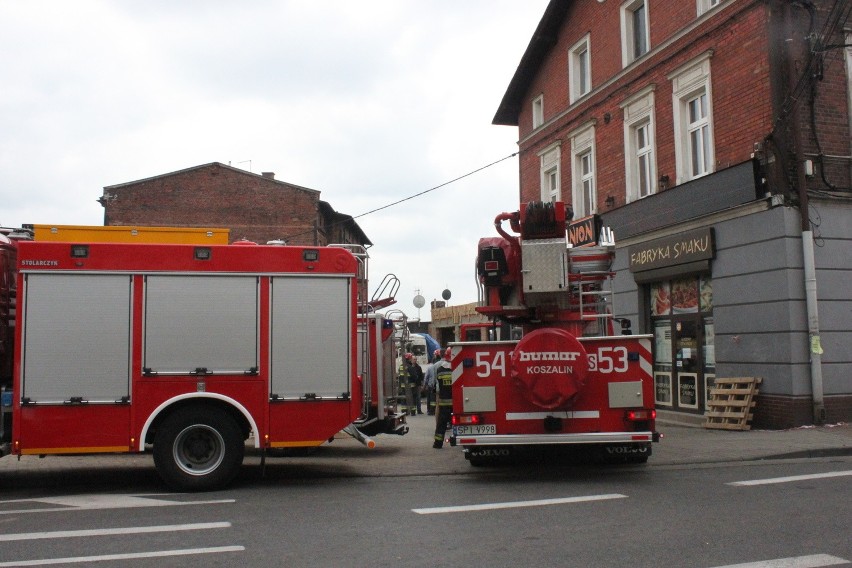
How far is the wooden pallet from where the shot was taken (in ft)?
45.9

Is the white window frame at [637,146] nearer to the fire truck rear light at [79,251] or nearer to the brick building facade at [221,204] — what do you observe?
the fire truck rear light at [79,251]

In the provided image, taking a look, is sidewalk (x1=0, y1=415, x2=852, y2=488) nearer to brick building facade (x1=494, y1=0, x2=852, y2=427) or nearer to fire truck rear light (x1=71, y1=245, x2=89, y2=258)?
brick building facade (x1=494, y1=0, x2=852, y2=427)

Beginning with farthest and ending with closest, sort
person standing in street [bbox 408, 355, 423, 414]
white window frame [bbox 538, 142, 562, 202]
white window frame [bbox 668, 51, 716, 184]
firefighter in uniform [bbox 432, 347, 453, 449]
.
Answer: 1. white window frame [bbox 538, 142, 562, 202]
2. person standing in street [bbox 408, 355, 423, 414]
3. white window frame [bbox 668, 51, 716, 184]
4. firefighter in uniform [bbox 432, 347, 453, 449]

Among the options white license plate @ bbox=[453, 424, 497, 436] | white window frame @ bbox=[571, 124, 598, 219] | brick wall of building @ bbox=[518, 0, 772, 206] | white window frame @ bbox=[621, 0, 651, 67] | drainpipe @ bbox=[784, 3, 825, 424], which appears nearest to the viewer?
white license plate @ bbox=[453, 424, 497, 436]

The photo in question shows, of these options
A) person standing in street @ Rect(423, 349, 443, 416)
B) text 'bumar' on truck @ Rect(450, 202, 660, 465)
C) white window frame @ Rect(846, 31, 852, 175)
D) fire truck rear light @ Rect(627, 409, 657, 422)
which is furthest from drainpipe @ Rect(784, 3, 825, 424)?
person standing in street @ Rect(423, 349, 443, 416)

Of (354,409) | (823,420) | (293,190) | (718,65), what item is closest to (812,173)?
(718,65)

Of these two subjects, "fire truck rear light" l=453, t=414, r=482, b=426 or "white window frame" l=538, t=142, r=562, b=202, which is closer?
"fire truck rear light" l=453, t=414, r=482, b=426

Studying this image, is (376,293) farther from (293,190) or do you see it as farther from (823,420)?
(293,190)

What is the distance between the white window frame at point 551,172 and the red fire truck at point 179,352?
14.1 meters

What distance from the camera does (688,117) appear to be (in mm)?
16547

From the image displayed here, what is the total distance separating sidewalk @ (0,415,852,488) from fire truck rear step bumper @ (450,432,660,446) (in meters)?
1.09

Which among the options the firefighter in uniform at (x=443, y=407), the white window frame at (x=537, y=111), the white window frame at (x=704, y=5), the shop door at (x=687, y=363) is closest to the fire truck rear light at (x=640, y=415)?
the firefighter in uniform at (x=443, y=407)

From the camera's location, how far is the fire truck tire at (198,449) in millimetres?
8805

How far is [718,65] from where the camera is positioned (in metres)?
15.3
